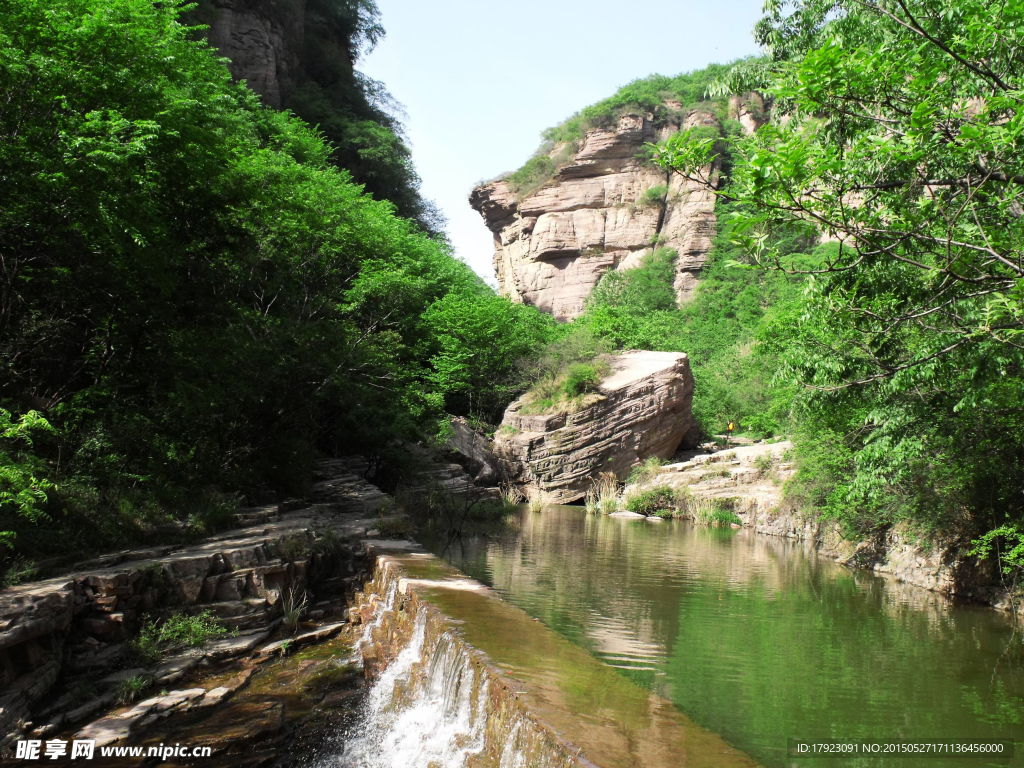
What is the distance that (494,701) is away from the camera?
504 centimetres

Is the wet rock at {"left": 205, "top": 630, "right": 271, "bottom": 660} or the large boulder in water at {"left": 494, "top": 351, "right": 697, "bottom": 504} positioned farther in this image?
the large boulder in water at {"left": 494, "top": 351, "right": 697, "bottom": 504}

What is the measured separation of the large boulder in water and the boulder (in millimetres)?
1115

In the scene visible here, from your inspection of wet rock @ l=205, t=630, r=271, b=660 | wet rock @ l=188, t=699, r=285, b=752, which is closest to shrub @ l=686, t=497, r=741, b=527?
wet rock @ l=205, t=630, r=271, b=660

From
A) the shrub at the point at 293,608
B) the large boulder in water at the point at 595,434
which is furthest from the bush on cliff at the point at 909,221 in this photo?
the large boulder in water at the point at 595,434

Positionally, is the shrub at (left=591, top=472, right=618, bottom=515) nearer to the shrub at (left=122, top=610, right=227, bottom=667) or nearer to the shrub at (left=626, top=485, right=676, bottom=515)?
the shrub at (left=626, top=485, right=676, bottom=515)

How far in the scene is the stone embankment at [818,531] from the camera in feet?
38.3

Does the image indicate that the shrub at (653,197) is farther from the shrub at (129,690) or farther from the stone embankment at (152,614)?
the shrub at (129,690)

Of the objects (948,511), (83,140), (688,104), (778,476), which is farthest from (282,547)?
(688,104)

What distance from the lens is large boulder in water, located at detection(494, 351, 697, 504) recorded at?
2694 cm

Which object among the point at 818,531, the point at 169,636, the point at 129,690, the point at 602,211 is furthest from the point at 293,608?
the point at 602,211

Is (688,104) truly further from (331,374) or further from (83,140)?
(83,140)

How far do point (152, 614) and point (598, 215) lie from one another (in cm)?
5464

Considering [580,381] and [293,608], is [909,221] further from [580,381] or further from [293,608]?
[580,381]

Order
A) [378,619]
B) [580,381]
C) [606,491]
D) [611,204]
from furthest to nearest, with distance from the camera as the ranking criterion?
[611,204], [580,381], [606,491], [378,619]
